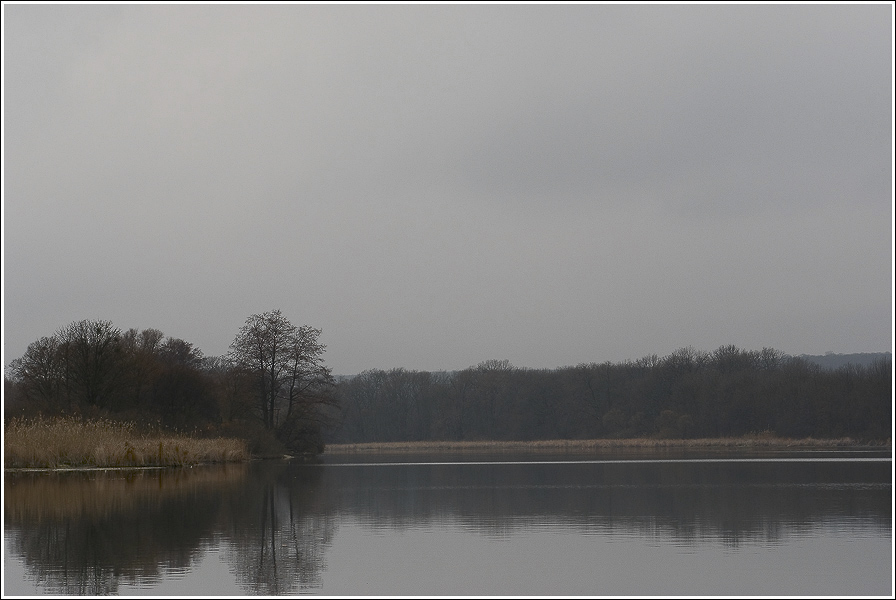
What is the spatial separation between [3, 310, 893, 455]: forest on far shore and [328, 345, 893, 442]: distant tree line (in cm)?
15

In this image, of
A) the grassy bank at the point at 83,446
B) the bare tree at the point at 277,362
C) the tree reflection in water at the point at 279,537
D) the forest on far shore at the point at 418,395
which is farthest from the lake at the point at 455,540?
the bare tree at the point at 277,362

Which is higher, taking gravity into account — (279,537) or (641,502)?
(279,537)

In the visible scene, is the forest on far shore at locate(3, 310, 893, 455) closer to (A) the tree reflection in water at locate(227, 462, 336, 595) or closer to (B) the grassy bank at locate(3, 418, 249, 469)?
(B) the grassy bank at locate(3, 418, 249, 469)

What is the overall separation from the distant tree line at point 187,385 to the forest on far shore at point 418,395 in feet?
0.23

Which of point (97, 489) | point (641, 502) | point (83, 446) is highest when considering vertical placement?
point (83, 446)

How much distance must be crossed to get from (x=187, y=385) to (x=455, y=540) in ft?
122

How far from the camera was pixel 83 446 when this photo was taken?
3253 centimetres

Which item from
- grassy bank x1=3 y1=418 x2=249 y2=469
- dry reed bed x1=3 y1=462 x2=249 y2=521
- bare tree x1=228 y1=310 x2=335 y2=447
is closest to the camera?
dry reed bed x1=3 y1=462 x2=249 y2=521

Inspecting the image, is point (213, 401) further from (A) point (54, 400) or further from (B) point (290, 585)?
(B) point (290, 585)

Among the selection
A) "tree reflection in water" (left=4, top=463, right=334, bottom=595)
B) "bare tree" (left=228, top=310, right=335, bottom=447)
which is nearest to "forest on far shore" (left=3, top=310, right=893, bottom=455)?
"bare tree" (left=228, top=310, right=335, bottom=447)

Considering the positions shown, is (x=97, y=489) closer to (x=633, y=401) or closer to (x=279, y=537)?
(x=279, y=537)

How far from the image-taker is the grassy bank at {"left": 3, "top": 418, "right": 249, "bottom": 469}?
31.3 meters

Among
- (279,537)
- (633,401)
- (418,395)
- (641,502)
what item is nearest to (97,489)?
(279,537)

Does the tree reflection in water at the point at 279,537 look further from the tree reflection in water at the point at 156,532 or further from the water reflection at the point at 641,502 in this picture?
the water reflection at the point at 641,502
